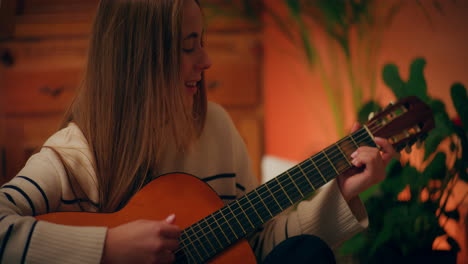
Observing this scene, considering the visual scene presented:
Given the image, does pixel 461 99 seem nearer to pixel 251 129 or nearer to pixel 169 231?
pixel 169 231

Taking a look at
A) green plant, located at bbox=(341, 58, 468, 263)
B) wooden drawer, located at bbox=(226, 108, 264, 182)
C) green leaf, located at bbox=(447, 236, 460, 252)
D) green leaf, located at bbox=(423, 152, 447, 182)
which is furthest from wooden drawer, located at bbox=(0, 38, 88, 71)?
green leaf, located at bbox=(447, 236, 460, 252)

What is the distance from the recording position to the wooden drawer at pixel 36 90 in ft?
5.88

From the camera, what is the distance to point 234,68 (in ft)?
6.04

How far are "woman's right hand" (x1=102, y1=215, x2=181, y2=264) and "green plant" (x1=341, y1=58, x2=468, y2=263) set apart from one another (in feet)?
2.04

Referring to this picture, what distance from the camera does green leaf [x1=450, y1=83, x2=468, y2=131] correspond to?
1.03 m

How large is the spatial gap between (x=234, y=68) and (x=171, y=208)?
3.70 feet

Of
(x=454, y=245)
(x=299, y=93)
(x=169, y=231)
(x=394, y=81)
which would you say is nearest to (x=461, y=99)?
(x=394, y=81)

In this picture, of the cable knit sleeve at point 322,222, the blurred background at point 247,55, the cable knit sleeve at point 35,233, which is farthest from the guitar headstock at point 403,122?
the blurred background at point 247,55

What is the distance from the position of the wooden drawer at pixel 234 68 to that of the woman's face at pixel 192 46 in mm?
957

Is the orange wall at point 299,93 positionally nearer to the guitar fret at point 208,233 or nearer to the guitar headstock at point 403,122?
the guitar headstock at point 403,122

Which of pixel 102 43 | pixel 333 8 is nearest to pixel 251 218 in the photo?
pixel 102 43

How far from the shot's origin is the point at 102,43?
0.85 metres

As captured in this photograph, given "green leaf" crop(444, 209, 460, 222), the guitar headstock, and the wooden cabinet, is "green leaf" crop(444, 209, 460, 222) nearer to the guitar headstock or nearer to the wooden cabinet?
the guitar headstock

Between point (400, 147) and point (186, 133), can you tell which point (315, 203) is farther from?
point (186, 133)
